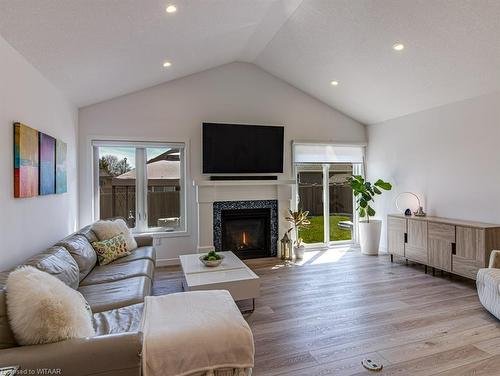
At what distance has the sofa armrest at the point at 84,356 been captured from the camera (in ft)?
4.57

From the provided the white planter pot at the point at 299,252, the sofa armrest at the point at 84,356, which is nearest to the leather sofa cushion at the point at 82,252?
the sofa armrest at the point at 84,356

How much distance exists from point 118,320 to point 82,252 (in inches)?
54.8

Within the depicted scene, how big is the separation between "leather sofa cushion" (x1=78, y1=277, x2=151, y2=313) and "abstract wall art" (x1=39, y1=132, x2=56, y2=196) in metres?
1.23

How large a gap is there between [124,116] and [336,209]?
4597mm

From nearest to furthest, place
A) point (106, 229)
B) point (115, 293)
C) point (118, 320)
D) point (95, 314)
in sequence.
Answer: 1. point (118, 320)
2. point (95, 314)
3. point (115, 293)
4. point (106, 229)

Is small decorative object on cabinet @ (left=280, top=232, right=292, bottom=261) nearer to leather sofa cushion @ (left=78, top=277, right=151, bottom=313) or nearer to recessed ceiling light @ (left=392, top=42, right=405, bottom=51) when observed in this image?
leather sofa cushion @ (left=78, top=277, right=151, bottom=313)

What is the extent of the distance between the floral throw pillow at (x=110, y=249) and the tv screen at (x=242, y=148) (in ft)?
6.39

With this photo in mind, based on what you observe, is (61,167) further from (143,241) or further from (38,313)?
(38,313)

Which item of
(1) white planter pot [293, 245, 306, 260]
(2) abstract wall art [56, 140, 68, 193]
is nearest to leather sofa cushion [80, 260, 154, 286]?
(2) abstract wall art [56, 140, 68, 193]

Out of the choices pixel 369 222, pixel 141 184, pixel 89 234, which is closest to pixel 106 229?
pixel 89 234

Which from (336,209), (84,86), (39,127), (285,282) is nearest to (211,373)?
(285,282)

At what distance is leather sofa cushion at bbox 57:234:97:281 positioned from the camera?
298 centimetres

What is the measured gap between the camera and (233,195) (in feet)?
18.1

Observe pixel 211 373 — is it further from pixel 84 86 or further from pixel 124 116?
pixel 124 116
